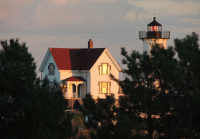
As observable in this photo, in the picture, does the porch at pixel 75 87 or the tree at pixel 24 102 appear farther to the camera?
the porch at pixel 75 87

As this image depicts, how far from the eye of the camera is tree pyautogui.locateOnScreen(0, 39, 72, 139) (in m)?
18.0

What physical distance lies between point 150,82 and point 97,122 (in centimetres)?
358

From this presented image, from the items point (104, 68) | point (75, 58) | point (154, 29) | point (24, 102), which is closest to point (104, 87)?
point (104, 68)

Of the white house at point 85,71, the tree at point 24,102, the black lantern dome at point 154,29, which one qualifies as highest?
the black lantern dome at point 154,29

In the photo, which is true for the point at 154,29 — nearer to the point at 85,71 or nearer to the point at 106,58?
the point at 106,58

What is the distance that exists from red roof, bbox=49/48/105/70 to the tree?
28.8 m

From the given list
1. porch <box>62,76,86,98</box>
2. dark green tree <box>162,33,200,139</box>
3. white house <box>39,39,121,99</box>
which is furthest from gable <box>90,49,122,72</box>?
dark green tree <box>162,33,200,139</box>

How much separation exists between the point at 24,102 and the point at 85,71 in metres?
31.2

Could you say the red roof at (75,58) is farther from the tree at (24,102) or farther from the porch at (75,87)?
the tree at (24,102)

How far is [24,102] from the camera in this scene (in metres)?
17.8

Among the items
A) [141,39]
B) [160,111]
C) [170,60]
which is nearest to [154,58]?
[170,60]

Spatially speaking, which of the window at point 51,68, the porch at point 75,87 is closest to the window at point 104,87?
the porch at point 75,87

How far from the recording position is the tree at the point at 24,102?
1797cm

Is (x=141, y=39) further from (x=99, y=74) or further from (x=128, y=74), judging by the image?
(x=128, y=74)
